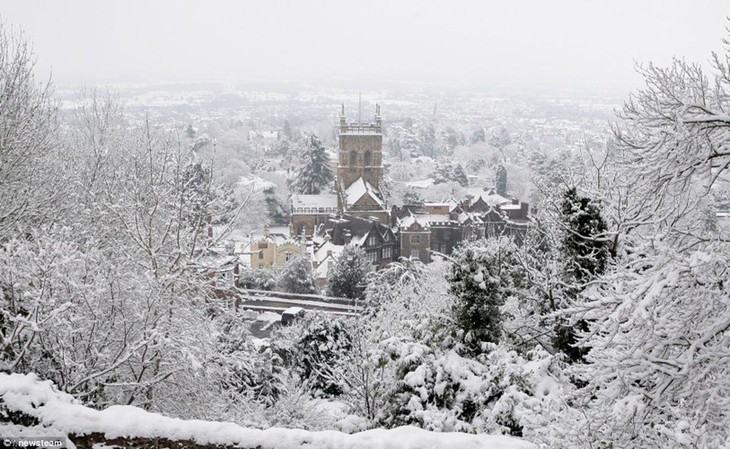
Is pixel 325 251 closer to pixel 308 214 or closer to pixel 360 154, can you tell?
pixel 308 214

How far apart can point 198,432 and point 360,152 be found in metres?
42.4

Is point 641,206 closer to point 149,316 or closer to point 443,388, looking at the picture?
point 443,388

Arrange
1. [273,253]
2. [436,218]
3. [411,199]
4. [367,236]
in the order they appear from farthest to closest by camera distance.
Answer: [411,199] < [436,218] < [367,236] < [273,253]

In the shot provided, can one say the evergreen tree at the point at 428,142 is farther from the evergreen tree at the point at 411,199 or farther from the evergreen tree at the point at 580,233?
the evergreen tree at the point at 580,233

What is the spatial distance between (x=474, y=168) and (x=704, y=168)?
81417 mm

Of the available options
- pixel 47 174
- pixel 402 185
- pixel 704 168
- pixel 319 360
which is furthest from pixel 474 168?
pixel 704 168

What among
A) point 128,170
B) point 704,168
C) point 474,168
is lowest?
Answer: point 474,168

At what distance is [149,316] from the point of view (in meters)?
8.87

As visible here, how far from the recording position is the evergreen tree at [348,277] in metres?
30.1

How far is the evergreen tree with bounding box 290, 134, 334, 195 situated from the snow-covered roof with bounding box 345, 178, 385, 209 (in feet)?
24.4

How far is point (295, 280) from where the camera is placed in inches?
1240

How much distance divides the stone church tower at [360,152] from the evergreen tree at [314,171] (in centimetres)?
598

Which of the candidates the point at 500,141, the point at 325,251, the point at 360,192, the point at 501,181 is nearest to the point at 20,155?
the point at 325,251

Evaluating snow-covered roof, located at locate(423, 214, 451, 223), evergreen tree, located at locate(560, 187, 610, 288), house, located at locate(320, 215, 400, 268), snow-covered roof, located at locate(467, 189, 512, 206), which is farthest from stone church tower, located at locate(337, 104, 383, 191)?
evergreen tree, located at locate(560, 187, 610, 288)
